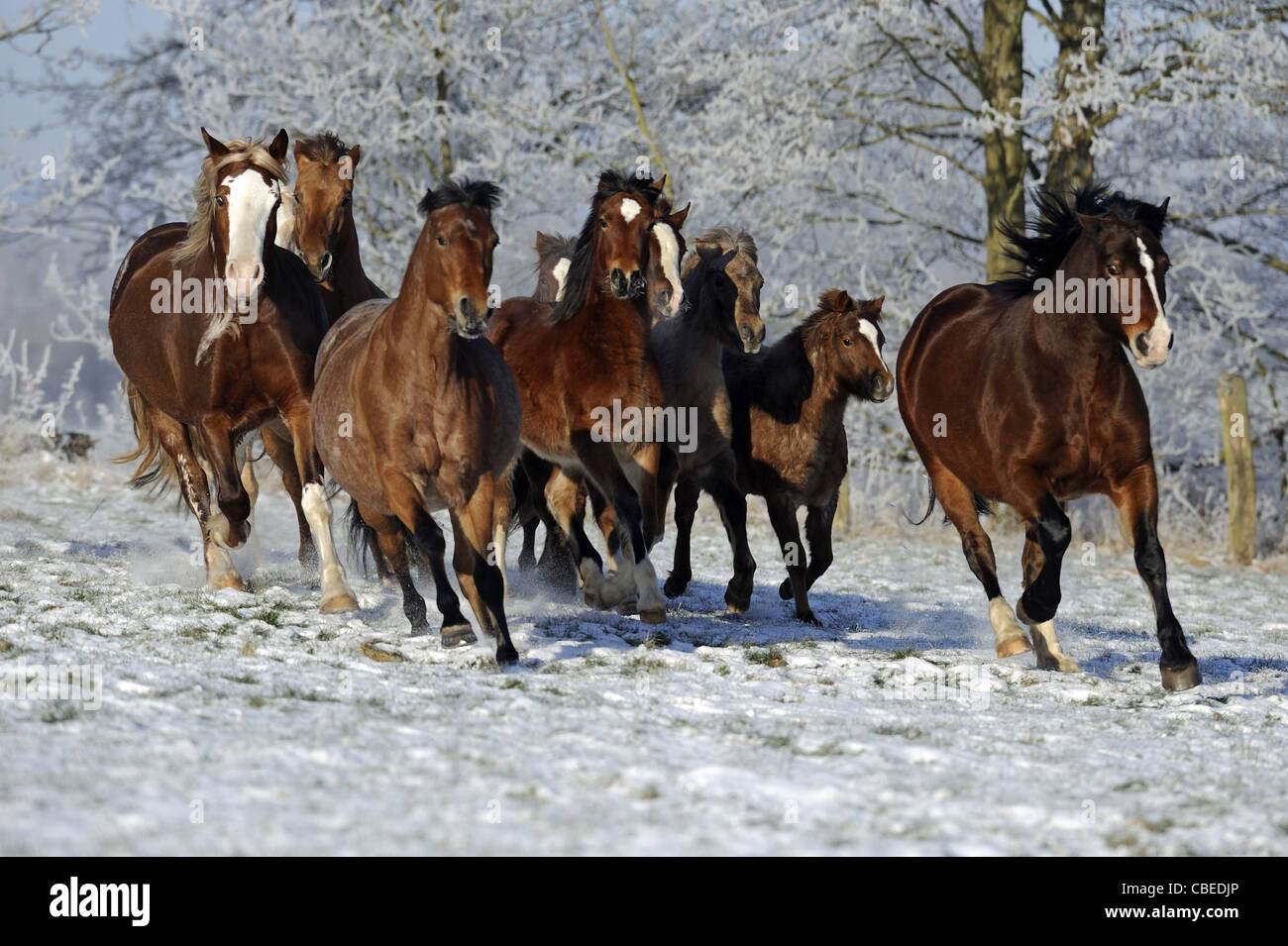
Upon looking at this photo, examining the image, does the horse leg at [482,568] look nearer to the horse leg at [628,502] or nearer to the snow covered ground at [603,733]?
the snow covered ground at [603,733]

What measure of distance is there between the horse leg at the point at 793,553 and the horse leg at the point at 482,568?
239 centimetres

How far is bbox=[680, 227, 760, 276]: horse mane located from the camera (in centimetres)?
855

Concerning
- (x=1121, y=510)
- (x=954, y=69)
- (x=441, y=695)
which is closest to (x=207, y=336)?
(x=441, y=695)

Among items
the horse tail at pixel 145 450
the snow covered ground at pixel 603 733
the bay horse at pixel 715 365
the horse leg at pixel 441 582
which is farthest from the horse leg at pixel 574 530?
the horse tail at pixel 145 450

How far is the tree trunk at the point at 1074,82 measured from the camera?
13.8 metres

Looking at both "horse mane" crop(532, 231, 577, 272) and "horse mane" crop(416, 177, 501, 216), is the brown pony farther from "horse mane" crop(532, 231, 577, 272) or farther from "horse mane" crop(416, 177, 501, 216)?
"horse mane" crop(416, 177, 501, 216)

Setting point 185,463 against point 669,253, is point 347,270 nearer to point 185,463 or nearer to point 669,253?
point 185,463

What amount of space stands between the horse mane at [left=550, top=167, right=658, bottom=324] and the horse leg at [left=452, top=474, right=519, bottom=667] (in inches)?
73.4

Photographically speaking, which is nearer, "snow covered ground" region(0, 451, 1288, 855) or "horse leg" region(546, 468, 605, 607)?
"snow covered ground" region(0, 451, 1288, 855)

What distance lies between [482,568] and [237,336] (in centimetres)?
224

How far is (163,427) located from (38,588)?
158 cm

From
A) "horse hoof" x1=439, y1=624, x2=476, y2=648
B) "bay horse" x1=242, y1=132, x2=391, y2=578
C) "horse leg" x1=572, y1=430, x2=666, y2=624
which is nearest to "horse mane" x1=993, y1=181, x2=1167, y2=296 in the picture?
"horse leg" x1=572, y1=430, x2=666, y2=624

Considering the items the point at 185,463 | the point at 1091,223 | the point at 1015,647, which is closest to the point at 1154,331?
the point at 1091,223

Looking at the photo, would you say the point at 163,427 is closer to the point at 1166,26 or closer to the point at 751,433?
the point at 751,433
